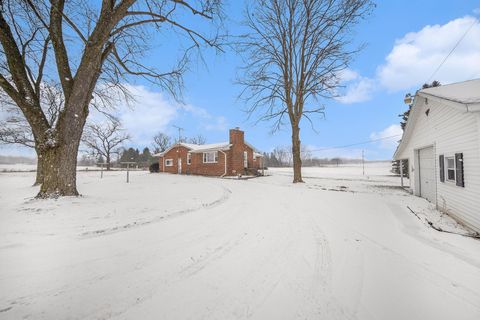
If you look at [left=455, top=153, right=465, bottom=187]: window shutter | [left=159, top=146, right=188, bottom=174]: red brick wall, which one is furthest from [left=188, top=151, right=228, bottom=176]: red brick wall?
[left=455, top=153, right=465, bottom=187]: window shutter

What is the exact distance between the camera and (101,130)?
4156 centimetres

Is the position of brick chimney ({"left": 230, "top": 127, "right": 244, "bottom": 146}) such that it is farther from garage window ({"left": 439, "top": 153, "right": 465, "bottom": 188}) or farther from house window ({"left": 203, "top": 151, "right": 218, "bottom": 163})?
garage window ({"left": 439, "top": 153, "right": 465, "bottom": 188})

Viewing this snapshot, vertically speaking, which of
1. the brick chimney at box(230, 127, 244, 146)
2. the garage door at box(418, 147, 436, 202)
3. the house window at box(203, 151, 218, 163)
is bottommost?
the garage door at box(418, 147, 436, 202)

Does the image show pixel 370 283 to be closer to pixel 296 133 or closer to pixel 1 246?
pixel 1 246

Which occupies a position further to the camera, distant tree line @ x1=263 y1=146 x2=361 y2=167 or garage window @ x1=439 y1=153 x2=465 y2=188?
distant tree line @ x1=263 y1=146 x2=361 y2=167

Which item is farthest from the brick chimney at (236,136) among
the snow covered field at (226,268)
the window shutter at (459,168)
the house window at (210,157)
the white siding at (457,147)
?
the window shutter at (459,168)

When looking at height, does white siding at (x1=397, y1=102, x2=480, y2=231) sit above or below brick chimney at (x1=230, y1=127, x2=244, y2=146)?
below

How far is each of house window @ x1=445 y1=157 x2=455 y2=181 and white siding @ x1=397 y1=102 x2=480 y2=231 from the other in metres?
0.18

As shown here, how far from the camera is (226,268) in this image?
280 centimetres

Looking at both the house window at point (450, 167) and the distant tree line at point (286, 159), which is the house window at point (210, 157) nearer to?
the house window at point (450, 167)

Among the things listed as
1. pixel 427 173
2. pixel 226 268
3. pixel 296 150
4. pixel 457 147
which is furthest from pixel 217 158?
pixel 226 268

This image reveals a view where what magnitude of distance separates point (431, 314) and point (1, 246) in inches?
222

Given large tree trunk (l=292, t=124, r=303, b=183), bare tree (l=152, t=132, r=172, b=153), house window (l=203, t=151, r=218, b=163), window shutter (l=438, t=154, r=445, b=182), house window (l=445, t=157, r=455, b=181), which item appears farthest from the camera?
bare tree (l=152, t=132, r=172, b=153)

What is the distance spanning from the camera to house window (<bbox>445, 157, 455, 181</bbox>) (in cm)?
671
